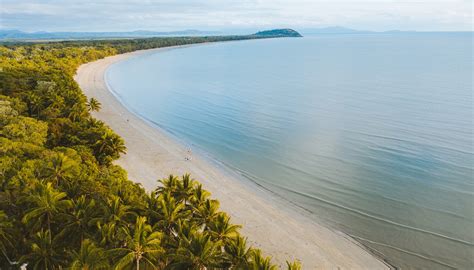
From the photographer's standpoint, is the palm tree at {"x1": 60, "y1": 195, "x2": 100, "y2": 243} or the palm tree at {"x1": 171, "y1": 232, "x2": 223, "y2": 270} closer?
the palm tree at {"x1": 171, "y1": 232, "x2": 223, "y2": 270}

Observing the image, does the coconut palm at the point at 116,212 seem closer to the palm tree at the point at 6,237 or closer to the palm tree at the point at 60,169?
the palm tree at the point at 6,237

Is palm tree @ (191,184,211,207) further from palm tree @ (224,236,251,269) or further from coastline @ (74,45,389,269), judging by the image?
coastline @ (74,45,389,269)

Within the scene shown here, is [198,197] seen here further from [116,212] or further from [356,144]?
[356,144]

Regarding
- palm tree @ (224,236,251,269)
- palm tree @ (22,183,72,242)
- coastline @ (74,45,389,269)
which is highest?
palm tree @ (22,183,72,242)

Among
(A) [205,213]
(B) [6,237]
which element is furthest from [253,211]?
(B) [6,237]

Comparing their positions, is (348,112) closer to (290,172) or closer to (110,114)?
(290,172)

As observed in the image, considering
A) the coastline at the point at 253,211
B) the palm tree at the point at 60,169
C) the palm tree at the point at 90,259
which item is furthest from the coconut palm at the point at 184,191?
the palm tree at the point at 90,259

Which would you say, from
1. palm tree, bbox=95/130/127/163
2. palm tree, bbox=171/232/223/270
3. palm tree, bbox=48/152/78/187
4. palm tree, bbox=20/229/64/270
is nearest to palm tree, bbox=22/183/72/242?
palm tree, bbox=20/229/64/270
